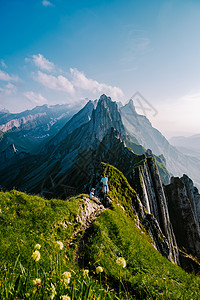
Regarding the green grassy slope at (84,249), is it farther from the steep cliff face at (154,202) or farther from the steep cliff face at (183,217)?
the steep cliff face at (183,217)

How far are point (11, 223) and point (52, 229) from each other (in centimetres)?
238

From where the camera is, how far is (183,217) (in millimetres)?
59688

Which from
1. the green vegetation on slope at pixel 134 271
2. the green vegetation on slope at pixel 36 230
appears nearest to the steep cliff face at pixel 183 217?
the green vegetation on slope at pixel 134 271

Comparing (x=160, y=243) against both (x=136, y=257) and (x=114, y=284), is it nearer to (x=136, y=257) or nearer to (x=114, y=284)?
(x=136, y=257)

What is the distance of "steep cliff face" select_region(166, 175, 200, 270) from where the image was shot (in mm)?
54031

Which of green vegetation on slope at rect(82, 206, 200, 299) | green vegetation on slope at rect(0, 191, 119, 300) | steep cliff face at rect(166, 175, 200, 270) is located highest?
green vegetation on slope at rect(0, 191, 119, 300)

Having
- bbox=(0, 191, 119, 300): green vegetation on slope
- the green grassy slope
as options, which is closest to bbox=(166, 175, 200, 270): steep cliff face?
the green grassy slope

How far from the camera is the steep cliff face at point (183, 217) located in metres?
54.0

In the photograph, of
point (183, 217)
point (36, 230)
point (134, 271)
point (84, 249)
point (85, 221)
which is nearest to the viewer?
point (134, 271)

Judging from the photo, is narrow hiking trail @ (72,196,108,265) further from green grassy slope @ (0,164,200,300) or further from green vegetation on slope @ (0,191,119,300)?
green vegetation on slope @ (0,191,119,300)

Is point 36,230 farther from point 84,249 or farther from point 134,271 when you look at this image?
point 134,271

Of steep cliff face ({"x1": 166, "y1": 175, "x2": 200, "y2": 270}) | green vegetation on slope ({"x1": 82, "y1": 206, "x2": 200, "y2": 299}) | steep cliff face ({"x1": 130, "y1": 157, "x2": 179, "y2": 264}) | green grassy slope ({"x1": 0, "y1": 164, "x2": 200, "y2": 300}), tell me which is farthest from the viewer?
steep cliff face ({"x1": 166, "y1": 175, "x2": 200, "y2": 270})

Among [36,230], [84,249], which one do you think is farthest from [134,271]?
[36,230]

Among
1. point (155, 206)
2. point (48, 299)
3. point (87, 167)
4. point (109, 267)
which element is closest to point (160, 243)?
point (155, 206)
